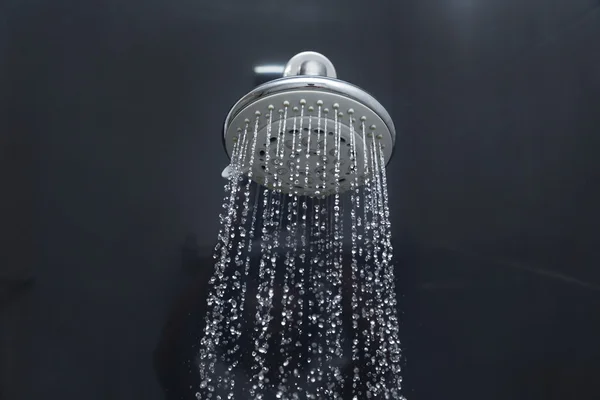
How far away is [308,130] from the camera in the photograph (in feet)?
3.52

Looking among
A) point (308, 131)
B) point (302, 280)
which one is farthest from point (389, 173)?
point (308, 131)

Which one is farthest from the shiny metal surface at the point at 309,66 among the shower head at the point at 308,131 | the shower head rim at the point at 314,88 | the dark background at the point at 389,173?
the dark background at the point at 389,173

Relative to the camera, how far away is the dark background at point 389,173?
131 centimetres

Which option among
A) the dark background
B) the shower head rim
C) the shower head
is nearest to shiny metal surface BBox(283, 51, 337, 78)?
the shower head

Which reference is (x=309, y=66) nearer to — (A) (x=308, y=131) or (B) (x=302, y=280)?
(A) (x=308, y=131)

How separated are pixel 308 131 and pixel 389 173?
527mm

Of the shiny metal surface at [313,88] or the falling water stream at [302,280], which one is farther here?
the falling water stream at [302,280]

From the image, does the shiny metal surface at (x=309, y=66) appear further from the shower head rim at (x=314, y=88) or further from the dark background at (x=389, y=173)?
the dark background at (x=389, y=173)

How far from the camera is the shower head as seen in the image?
104cm

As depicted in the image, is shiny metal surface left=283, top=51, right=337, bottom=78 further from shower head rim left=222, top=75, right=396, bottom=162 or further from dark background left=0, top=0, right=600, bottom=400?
dark background left=0, top=0, right=600, bottom=400
